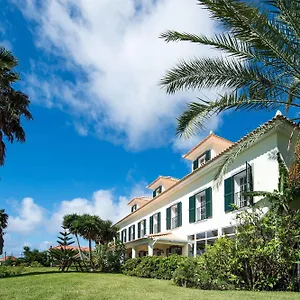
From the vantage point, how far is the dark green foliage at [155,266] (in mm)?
19031

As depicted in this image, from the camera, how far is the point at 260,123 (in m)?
14.5

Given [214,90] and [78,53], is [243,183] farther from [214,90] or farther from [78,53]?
[78,53]

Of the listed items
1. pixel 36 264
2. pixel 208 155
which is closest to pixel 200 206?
pixel 208 155

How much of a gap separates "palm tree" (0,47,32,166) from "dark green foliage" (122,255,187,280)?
32.6 ft

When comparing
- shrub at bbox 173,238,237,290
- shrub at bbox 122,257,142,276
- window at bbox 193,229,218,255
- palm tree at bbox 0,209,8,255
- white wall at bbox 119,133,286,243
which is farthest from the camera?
palm tree at bbox 0,209,8,255

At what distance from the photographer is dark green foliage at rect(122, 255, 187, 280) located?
62.4 feet

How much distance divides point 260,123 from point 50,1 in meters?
8.63

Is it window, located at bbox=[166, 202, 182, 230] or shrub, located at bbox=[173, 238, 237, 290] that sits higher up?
window, located at bbox=[166, 202, 182, 230]

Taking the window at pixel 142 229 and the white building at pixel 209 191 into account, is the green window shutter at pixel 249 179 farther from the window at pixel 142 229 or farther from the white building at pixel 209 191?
the window at pixel 142 229

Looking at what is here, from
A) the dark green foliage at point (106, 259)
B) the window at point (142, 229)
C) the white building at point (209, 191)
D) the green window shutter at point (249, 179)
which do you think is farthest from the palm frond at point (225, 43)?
the window at point (142, 229)

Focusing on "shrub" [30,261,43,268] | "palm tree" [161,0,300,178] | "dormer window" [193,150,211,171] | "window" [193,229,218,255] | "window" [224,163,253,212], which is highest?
"dormer window" [193,150,211,171]

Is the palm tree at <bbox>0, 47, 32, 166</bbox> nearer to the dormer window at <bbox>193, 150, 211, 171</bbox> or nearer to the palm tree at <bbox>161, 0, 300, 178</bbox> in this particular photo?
the dormer window at <bbox>193, 150, 211, 171</bbox>

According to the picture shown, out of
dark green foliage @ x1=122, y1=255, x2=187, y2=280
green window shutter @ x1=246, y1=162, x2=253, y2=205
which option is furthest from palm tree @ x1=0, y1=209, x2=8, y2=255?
green window shutter @ x1=246, y1=162, x2=253, y2=205

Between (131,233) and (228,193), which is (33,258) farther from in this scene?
(228,193)
